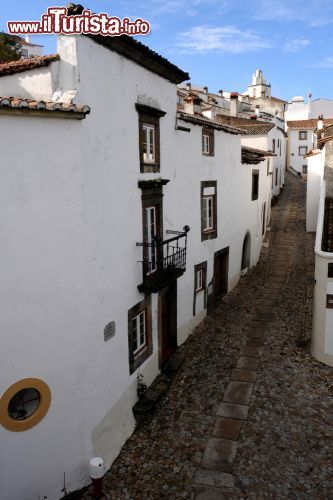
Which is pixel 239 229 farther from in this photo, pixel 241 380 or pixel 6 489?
pixel 6 489

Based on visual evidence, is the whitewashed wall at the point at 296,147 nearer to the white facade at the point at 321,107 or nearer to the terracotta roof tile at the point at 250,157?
the white facade at the point at 321,107

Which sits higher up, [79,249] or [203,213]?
[203,213]

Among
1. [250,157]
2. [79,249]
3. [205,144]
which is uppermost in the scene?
[205,144]

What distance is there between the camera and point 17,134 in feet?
25.8

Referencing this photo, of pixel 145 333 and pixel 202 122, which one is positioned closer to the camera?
pixel 145 333

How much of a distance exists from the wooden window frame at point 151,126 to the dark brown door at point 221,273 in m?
8.49

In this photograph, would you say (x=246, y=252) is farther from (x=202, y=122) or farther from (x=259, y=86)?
(x=259, y=86)

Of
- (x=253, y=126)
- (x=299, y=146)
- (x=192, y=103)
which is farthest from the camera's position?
(x=299, y=146)

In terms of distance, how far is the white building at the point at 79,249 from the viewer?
831 cm

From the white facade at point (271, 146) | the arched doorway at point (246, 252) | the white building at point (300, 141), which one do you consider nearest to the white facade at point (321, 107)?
the white building at point (300, 141)

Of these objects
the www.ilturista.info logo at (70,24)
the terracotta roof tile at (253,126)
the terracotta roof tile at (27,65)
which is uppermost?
the terracotta roof tile at (253,126)

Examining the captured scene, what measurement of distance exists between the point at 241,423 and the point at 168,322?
16.4 feet

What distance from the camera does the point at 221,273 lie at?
853 inches

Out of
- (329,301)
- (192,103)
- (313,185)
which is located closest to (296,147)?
(313,185)
